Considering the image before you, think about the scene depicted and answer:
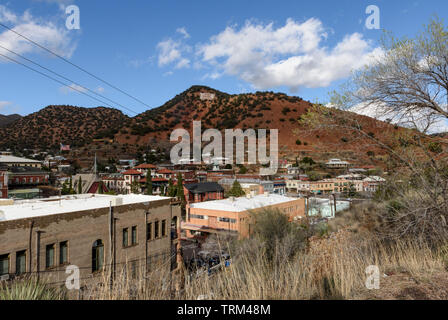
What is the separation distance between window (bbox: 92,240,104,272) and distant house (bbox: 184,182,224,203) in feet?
96.5

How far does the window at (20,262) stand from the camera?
30.1ft

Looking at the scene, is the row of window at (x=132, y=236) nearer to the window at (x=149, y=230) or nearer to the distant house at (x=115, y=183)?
the window at (x=149, y=230)

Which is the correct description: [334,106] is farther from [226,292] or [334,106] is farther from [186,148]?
[186,148]

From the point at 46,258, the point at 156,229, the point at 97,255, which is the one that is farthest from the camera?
the point at 156,229

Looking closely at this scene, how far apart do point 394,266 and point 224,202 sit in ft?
75.3

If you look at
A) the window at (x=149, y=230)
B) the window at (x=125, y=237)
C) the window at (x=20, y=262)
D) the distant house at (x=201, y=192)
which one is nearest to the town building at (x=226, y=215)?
the window at (x=149, y=230)

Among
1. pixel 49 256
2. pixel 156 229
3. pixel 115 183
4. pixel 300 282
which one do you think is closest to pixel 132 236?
pixel 156 229

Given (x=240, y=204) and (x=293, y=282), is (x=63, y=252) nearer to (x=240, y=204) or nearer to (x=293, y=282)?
(x=293, y=282)

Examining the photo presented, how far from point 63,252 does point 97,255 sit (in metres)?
1.56

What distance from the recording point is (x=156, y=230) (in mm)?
15148

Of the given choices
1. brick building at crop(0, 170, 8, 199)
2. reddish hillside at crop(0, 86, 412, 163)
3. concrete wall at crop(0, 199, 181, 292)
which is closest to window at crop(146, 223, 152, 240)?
concrete wall at crop(0, 199, 181, 292)

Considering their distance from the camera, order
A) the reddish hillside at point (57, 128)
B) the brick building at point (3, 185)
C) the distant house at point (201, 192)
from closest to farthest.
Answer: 1. the brick building at point (3, 185)
2. the distant house at point (201, 192)
3. the reddish hillside at point (57, 128)

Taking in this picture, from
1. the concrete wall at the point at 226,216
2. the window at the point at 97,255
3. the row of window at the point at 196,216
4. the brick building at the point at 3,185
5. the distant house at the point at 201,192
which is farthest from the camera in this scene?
the distant house at the point at 201,192

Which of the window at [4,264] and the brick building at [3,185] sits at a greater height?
the brick building at [3,185]
